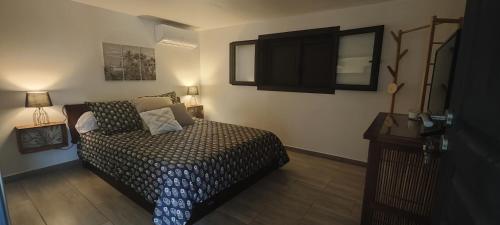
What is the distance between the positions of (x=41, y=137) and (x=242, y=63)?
306 centimetres

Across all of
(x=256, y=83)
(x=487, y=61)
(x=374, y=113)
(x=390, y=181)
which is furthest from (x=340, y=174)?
(x=487, y=61)

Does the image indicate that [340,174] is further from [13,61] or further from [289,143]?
[13,61]

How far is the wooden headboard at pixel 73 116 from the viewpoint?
284 centimetres

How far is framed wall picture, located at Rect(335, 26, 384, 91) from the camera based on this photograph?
9.24ft

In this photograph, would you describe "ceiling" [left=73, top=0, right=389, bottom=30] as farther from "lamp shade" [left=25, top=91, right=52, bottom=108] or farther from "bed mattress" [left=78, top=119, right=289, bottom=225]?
"bed mattress" [left=78, top=119, right=289, bottom=225]

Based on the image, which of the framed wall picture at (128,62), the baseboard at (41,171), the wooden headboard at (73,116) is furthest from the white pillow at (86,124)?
the framed wall picture at (128,62)

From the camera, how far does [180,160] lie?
1869 mm

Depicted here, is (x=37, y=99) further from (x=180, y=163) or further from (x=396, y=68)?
(x=396, y=68)

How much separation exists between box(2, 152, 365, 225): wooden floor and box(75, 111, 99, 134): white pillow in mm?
557

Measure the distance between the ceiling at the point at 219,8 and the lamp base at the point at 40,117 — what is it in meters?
1.49

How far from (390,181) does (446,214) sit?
65 cm

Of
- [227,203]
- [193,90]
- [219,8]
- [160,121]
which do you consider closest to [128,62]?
[193,90]

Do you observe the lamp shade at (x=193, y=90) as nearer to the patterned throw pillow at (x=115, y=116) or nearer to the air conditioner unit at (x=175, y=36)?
the air conditioner unit at (x=175, y=36)

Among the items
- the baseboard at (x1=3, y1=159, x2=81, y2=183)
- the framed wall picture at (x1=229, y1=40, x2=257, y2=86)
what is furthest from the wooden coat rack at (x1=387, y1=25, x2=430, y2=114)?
the baseboard at (x1=3, y1=159, x2=81, y2=183)
